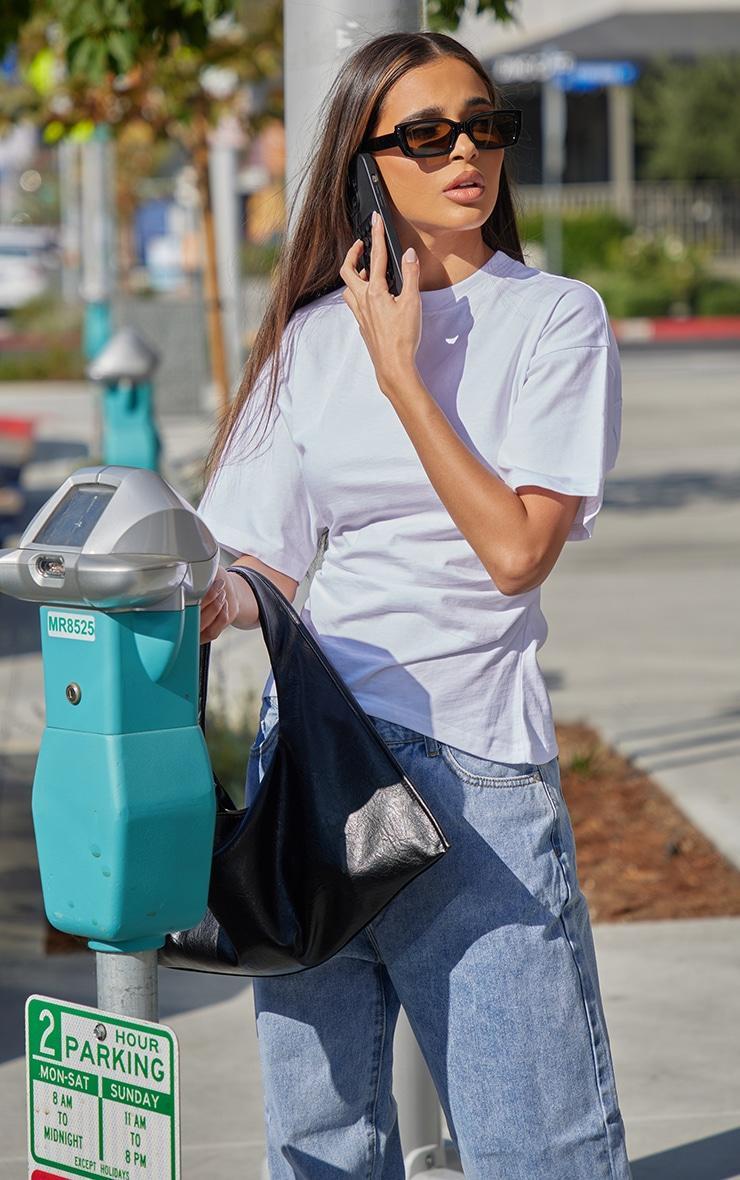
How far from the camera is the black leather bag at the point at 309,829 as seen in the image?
201 cm

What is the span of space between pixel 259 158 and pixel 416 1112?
38380 mm

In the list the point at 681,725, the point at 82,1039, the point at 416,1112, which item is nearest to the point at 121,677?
the point at 82,1039

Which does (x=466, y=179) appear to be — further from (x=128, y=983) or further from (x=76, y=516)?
(x=128, y=983)

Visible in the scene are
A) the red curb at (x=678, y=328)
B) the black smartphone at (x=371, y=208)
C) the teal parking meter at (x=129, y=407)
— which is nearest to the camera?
the black smartphone at (x=371, y=208)

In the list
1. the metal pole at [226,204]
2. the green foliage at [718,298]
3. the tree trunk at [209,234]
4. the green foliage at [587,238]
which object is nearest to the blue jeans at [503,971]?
the tree trunk at [209,234]

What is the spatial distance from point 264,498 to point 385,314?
1.01 feet

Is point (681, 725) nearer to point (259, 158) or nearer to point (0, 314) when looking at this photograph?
point (0, 314)

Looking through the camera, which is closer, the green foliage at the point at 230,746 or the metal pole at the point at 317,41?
the metal pole at the point at 317,41

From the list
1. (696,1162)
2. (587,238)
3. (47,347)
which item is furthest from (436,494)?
(587,238)

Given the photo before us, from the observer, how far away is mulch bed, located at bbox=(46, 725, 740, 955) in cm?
467

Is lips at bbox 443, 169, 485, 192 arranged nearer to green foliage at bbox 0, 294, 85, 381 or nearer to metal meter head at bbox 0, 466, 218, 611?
metal meter head at bbox 0, 466, 218, 611

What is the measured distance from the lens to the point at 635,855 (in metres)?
5.00

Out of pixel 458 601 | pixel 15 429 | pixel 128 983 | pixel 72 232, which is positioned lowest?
pixel 72 232

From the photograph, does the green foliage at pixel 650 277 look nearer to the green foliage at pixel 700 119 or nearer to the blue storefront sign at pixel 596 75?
the blue storefront sign at pixel 596 75
